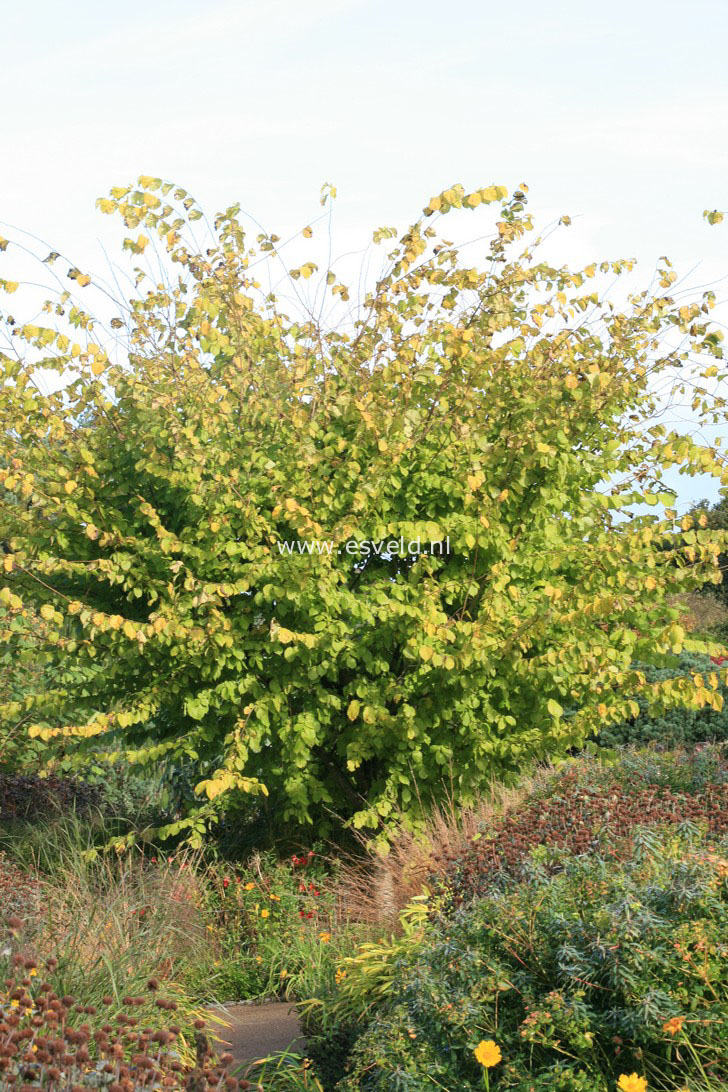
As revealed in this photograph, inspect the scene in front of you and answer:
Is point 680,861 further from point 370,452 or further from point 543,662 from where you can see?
point 370,452

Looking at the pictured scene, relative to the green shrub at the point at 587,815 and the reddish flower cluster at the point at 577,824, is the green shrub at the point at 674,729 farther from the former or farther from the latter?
the reddish flower cluster at the point at 577,824

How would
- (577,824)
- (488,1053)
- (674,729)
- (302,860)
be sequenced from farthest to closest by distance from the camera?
(674,729), (302,860), (577,824), (488,1053)

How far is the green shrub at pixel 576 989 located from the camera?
3.31 meters

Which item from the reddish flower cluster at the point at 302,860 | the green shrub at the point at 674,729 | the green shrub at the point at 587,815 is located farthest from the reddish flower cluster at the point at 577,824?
the green shrub at the point at 674,729

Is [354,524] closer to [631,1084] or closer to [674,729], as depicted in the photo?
[631,1084]

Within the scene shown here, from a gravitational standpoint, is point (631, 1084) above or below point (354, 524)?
below

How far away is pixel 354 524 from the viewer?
6168 mm

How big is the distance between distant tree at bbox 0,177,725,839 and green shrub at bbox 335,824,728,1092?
2045 mm

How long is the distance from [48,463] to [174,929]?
2893mm

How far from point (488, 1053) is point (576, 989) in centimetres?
38

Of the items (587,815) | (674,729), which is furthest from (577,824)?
(674,729)

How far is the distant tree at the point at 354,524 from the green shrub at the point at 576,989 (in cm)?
205

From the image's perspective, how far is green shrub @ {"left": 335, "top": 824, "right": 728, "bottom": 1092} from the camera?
3314 mm

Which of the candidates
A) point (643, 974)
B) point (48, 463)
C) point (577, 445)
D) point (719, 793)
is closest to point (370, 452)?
point (577, 445)
